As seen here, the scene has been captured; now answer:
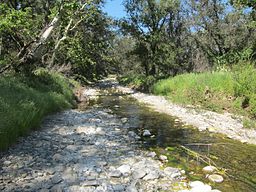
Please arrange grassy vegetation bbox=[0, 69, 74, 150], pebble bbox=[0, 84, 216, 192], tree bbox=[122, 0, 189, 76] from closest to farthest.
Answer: pebble bbox=[0, 84, 216, 192] < grassy vegetation bbox=[0, 69, 74, 150] < tree bbox=[122, 0, 189, 76]

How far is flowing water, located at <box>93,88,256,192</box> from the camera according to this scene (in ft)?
17.7

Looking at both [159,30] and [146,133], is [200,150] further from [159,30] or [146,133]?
[159,30]

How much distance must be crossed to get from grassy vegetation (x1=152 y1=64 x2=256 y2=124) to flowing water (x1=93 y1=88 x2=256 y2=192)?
324 cm

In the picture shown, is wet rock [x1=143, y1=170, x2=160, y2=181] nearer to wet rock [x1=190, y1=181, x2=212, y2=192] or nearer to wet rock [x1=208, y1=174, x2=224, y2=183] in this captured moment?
wet rock [x1=190, y1=181, x2=212, y2=192]

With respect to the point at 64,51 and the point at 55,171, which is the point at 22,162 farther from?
the point at 64,51

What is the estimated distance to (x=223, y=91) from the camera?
45.9ft

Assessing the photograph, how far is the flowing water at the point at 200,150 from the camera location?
5381 millimetres

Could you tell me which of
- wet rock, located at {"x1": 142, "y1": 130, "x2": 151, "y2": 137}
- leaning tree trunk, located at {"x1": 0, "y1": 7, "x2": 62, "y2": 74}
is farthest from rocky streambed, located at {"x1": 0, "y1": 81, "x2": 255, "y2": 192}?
leaning tree trunk, located at {"x1": 0, "y1": 7, "x2": 62, "y2": 74}

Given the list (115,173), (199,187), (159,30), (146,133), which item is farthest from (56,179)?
(159,30)

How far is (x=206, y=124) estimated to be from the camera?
33.6 ft

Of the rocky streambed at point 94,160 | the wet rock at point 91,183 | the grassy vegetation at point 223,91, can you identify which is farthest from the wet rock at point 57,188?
the grassy vegetation at point 223,91

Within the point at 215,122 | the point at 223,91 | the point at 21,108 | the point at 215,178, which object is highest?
the point at 223,91

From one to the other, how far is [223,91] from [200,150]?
751 cm

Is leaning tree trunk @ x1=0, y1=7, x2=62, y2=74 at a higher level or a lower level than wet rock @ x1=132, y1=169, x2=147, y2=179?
higher
